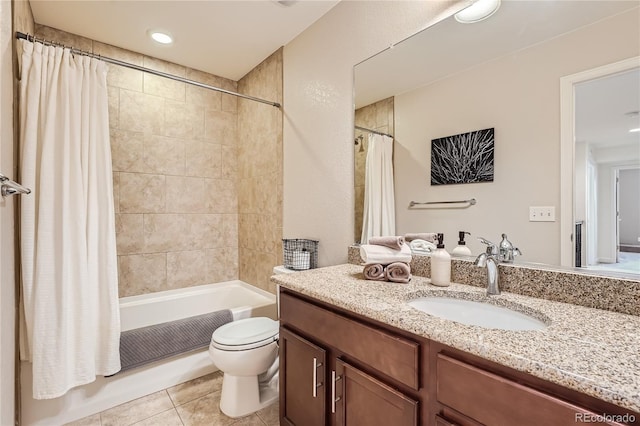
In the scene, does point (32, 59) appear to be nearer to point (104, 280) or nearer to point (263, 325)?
point (104, 280)

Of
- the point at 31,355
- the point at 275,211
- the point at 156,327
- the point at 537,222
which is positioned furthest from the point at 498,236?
the point at 31,355

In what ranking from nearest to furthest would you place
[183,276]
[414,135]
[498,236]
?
[498,236] → [414,135] → [183,276]

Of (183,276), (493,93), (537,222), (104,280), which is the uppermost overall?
(493,93)

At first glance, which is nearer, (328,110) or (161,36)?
(328,110)

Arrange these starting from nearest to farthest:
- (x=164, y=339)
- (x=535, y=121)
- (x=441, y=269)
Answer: (x=535, y=121) < (x=441, y=269) < (x=164, y=339)

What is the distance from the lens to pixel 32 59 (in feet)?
5.46

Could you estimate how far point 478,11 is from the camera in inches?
51.1

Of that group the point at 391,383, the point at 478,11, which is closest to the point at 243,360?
the point at 391,383

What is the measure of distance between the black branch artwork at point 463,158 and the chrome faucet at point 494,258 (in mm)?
278

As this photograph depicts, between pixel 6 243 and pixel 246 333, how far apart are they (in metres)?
1.22

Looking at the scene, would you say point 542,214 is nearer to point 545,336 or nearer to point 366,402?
point 545,336

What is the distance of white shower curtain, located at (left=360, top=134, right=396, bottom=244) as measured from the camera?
1.69m

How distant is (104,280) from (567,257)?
2339 millimetres

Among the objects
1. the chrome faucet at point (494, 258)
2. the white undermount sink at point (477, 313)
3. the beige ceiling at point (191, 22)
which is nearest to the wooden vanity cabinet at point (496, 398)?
the white undermount sink at point (477, 313)
